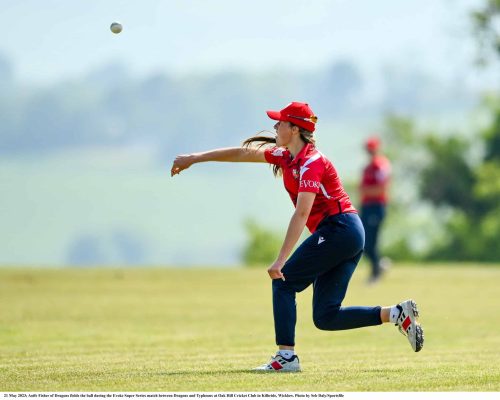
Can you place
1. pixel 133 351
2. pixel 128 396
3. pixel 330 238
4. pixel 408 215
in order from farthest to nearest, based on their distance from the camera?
pixel 408 215
pixel 133 351
pixel 330 238
pixel 128 396

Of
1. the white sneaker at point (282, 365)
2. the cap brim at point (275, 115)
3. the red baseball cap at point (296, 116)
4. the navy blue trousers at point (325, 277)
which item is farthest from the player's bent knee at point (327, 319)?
the cap brim at point (275, 115)

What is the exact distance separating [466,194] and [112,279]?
40450 millimetres

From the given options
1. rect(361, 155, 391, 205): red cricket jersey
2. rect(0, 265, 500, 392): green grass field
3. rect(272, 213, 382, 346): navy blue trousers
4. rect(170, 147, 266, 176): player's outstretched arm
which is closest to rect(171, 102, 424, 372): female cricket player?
rect(272, 213, 382, 346): navy blue trousers

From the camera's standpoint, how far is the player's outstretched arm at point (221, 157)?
10219mm

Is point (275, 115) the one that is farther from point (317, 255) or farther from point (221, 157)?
point (317, 255)

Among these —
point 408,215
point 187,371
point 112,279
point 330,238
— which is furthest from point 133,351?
point 408,215

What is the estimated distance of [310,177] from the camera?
9.53 metres

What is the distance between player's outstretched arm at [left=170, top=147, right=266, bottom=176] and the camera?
33.5 feet

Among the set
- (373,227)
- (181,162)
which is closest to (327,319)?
(181,162)

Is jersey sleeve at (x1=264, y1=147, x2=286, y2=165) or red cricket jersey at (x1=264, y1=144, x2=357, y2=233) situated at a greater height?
jersey sleeve at (x1=264, y1=147, x2=286, y2=165)

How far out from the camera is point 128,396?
8.15 m

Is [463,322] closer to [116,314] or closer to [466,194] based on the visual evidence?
[116,314]

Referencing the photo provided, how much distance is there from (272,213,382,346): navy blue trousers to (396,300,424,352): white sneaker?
19 cm

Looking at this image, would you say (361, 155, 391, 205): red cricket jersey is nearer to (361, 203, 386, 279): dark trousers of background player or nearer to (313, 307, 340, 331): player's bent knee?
(361, 203, 386, 279): dark trousers of background player
